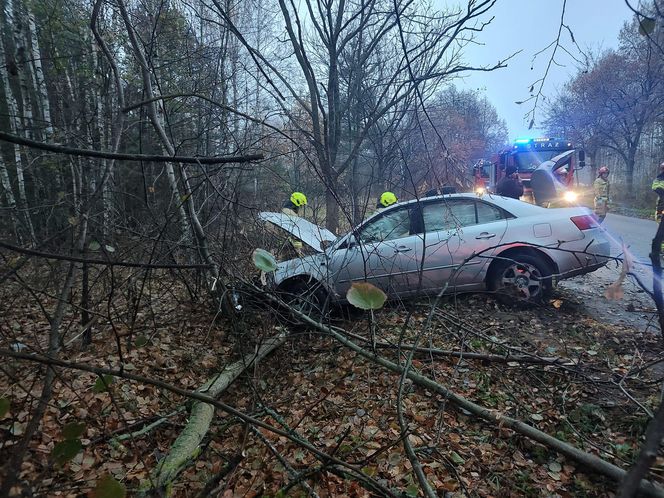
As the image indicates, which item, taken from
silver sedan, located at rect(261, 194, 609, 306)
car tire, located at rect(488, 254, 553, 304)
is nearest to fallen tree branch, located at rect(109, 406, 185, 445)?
silver sedan, located at rect(261, 194, 609, 306)

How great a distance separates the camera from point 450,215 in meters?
4.67

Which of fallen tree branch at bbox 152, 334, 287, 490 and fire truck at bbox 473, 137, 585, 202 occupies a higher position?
fire truck at bbox 473, 137, 585, 202

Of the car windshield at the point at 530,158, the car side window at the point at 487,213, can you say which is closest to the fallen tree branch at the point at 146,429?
the car side window at the point at 487,213

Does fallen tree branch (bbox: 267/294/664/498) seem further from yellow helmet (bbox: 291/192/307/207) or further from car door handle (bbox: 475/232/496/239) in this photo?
yellow helmet (bbox: 291/192/307/207)

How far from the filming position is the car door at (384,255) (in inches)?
182

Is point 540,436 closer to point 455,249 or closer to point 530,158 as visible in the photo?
point 455,249

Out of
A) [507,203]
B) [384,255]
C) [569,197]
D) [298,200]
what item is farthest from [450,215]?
[569,197]

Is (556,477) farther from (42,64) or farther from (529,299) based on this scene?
(42,64)

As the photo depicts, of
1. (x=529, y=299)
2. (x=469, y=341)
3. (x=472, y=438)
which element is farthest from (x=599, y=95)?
(x=472, y=438)

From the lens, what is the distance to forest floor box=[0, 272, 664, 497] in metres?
2.31

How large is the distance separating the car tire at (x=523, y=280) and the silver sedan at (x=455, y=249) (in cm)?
1

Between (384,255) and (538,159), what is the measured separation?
1018cm

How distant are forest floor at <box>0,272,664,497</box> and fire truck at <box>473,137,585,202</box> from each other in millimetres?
7778

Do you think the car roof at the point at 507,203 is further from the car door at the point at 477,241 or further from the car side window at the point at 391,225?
the car side window at the point at 391,225
